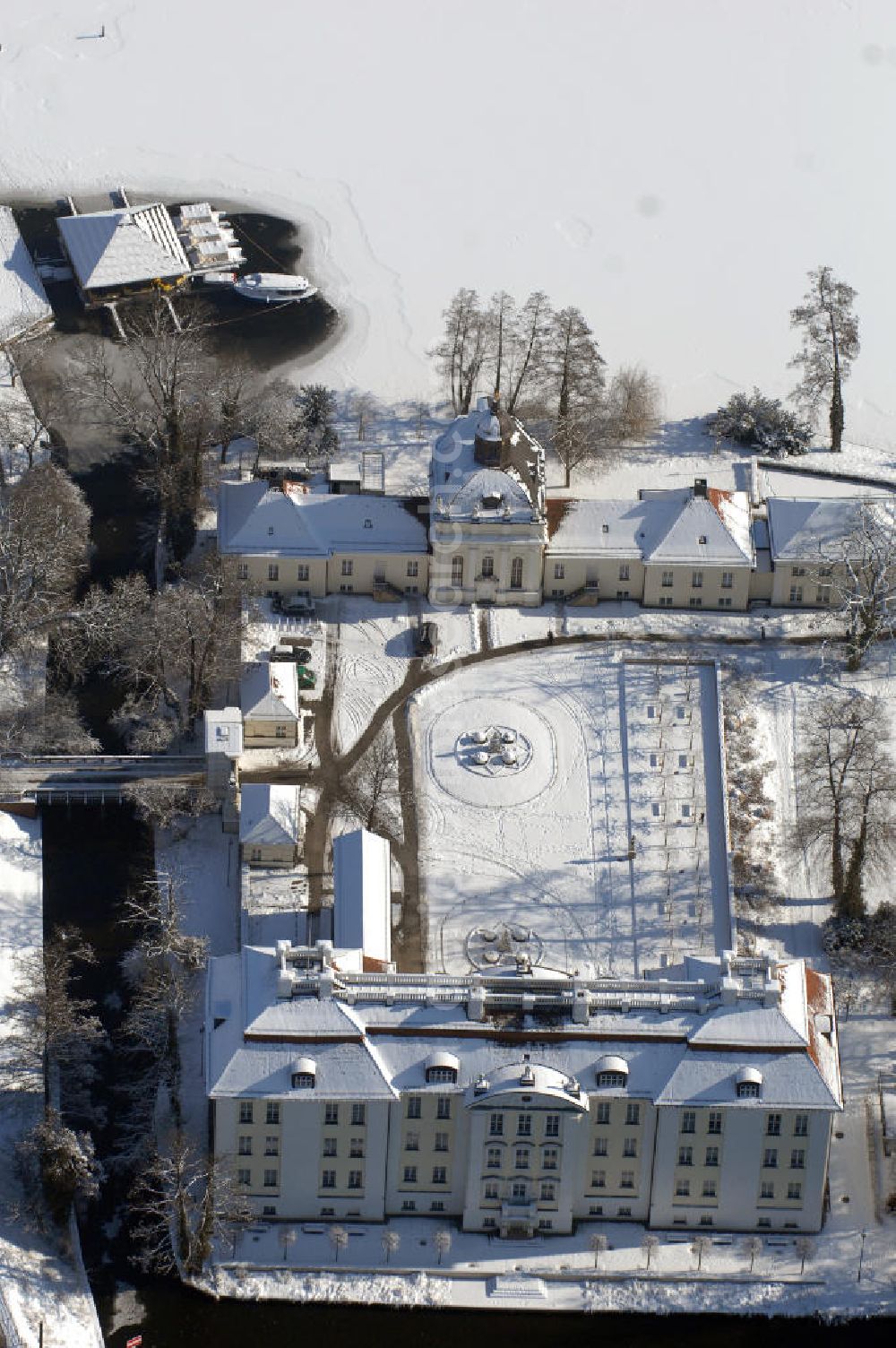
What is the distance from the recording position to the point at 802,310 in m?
Result: 182

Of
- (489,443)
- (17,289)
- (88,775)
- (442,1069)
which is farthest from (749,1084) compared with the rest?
(17,289)

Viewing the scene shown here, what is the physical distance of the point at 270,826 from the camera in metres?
147

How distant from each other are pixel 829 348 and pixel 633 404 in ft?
47.0

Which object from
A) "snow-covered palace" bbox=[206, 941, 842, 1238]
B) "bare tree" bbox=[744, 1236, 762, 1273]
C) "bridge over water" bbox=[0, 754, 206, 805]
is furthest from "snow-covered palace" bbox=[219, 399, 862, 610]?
"bare tree" bbox=[744, 1236, 762, 1273]

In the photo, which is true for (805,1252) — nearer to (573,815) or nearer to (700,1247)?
(700,1247)

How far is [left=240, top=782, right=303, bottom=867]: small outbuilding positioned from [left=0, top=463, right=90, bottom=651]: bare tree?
18711 millimetres

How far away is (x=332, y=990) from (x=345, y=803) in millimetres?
22370

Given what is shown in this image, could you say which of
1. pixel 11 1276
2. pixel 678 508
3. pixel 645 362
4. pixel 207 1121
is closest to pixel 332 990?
pixel 207 1121

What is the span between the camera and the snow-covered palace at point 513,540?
538ft

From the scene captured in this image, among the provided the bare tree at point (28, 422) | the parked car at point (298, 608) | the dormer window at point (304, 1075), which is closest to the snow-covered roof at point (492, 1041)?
the dormer window at point (304, 1075)

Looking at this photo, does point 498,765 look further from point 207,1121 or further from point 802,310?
point 802,310

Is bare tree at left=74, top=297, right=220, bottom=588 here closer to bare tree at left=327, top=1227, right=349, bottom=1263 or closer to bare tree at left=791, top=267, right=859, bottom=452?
bare tree at left=791, top=267, right=859, bottom=452

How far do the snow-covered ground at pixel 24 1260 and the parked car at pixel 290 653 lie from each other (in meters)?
23.8

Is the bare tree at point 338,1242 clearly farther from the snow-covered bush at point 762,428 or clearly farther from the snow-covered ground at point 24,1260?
the snow-covered bush at point 762,428
